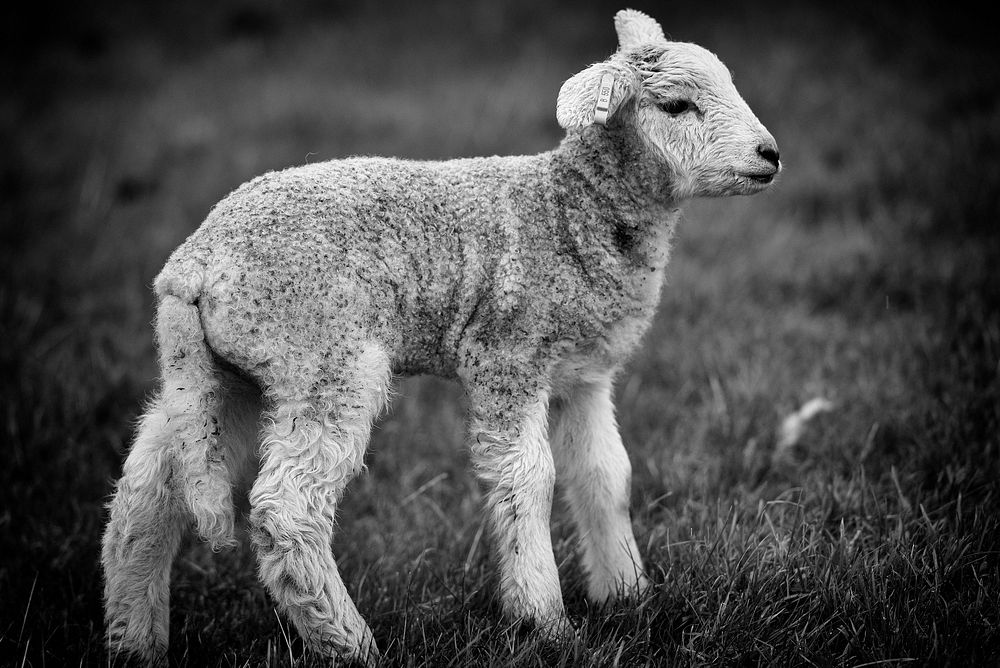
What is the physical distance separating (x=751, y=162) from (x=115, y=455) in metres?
3.64

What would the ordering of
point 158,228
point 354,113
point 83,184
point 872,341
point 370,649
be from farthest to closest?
point 354,113
point 83,184
point 158,228
point 872,341
point 370,649

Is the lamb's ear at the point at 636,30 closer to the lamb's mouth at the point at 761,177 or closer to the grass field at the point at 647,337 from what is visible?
the lamb's mouth at the point at 761,177

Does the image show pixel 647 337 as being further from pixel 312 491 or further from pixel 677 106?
pixel 312 491

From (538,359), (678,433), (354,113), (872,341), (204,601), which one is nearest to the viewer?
(538,359)

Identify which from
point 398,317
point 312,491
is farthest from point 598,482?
point 312,491

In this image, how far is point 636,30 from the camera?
3.28 m

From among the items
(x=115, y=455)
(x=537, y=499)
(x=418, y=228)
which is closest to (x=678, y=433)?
(x=537, y=499)

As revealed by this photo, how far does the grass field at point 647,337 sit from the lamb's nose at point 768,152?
148cm

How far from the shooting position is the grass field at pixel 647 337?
3.17 metres

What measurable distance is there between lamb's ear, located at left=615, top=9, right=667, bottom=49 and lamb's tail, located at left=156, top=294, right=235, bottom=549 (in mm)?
1848

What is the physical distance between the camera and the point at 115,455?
4660 millimetres

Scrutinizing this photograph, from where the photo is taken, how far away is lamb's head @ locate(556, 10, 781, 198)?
286 cm

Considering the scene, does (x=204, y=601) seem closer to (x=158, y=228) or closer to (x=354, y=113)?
(x=158, y=228)

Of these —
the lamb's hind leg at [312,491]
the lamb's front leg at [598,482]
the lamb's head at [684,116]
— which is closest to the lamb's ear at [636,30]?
the lamb's head at [684,116]
